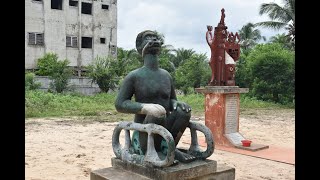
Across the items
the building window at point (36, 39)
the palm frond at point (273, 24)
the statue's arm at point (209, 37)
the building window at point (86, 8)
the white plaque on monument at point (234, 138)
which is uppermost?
the building window at point (86, 8)

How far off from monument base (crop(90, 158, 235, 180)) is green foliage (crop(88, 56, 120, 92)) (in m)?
18.8

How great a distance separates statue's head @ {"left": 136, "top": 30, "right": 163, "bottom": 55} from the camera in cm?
393

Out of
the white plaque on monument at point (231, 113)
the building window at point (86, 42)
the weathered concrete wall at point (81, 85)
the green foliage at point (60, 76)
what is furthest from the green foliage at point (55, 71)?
the white plaque on monument at point (231, 113)

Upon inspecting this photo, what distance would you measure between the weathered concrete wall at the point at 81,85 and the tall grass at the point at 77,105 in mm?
2072

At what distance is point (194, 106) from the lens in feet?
62.7

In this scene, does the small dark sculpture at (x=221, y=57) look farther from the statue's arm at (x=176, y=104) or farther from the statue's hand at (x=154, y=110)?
the statue's hand at (x=154, y=110)

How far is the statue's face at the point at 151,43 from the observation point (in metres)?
3.93

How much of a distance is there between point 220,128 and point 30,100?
36.7 feet

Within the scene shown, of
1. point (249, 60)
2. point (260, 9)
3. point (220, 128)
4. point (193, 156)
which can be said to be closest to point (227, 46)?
point (220, 128)

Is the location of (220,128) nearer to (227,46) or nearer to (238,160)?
(238,160)

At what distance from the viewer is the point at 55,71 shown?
72.0 ft

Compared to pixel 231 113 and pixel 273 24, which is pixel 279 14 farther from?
pixel 231 113

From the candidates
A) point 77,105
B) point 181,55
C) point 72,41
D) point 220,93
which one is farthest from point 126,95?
point 181,55

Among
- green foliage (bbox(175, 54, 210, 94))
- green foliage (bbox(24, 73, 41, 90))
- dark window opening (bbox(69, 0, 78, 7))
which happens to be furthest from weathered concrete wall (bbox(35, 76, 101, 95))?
green foliage (bbox(175, 54, 210, 94))
